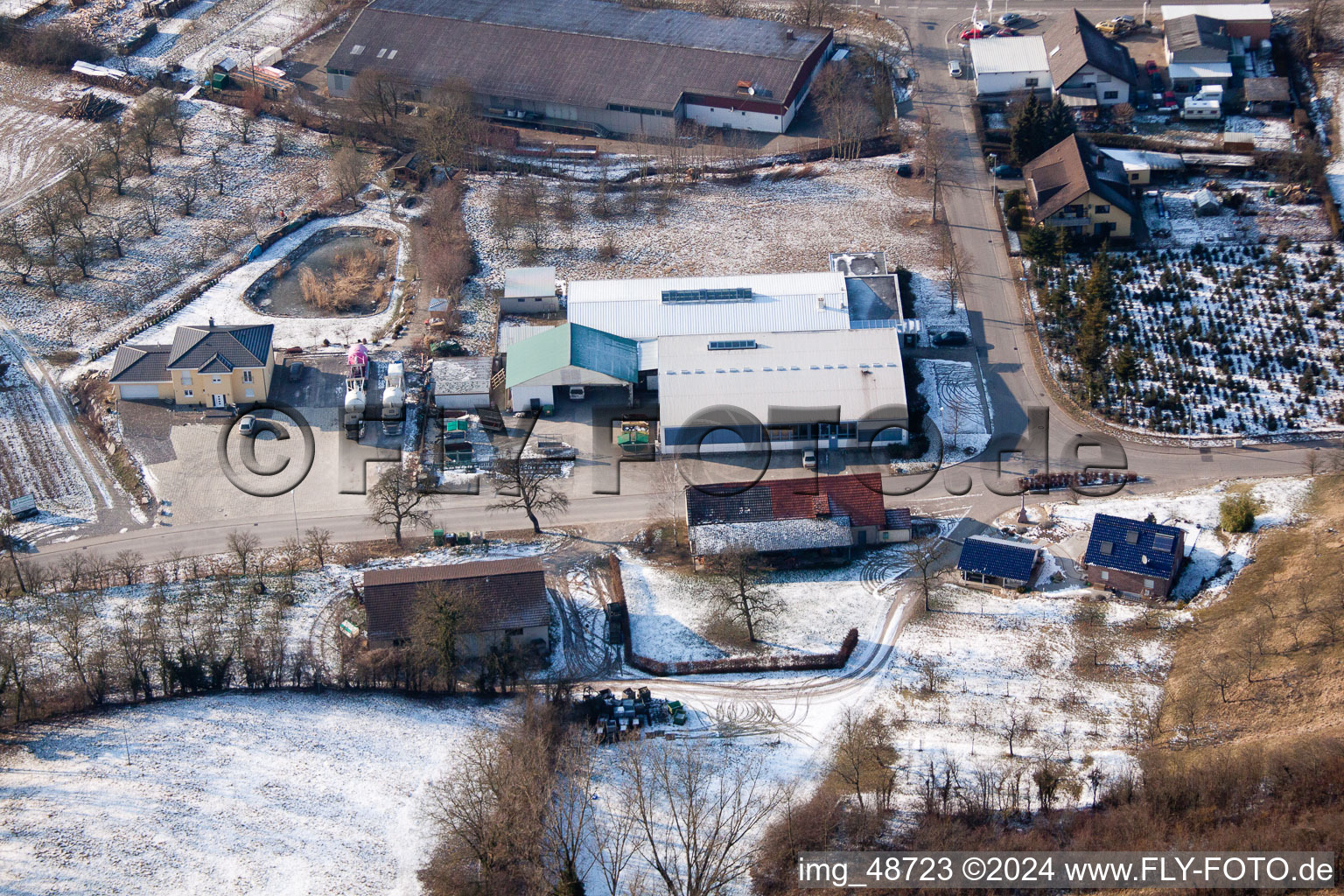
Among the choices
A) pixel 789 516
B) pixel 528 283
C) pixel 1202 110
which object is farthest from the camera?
pixel 1202 110

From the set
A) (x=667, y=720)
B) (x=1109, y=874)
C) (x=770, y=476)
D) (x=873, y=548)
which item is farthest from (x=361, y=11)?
(x=1109, y=874)

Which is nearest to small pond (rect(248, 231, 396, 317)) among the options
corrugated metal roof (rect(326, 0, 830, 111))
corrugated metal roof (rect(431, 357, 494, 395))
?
corrugated metal roof (rect(431, 357, 494, 395))

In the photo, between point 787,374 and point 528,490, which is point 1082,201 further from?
point 528,490

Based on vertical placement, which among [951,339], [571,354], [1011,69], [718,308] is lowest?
[571,354]

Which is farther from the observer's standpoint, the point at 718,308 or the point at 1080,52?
the point at 1080,52

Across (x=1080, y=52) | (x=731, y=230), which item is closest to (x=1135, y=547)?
(x=731, y=230)

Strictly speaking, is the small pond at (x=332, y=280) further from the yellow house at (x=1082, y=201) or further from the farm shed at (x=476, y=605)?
the yellow house at (x=1082, y=201)

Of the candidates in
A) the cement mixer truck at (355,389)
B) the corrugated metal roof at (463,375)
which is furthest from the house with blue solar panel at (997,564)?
the cement mixer truck at (355,389)

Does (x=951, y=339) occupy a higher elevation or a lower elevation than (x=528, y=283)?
lower
